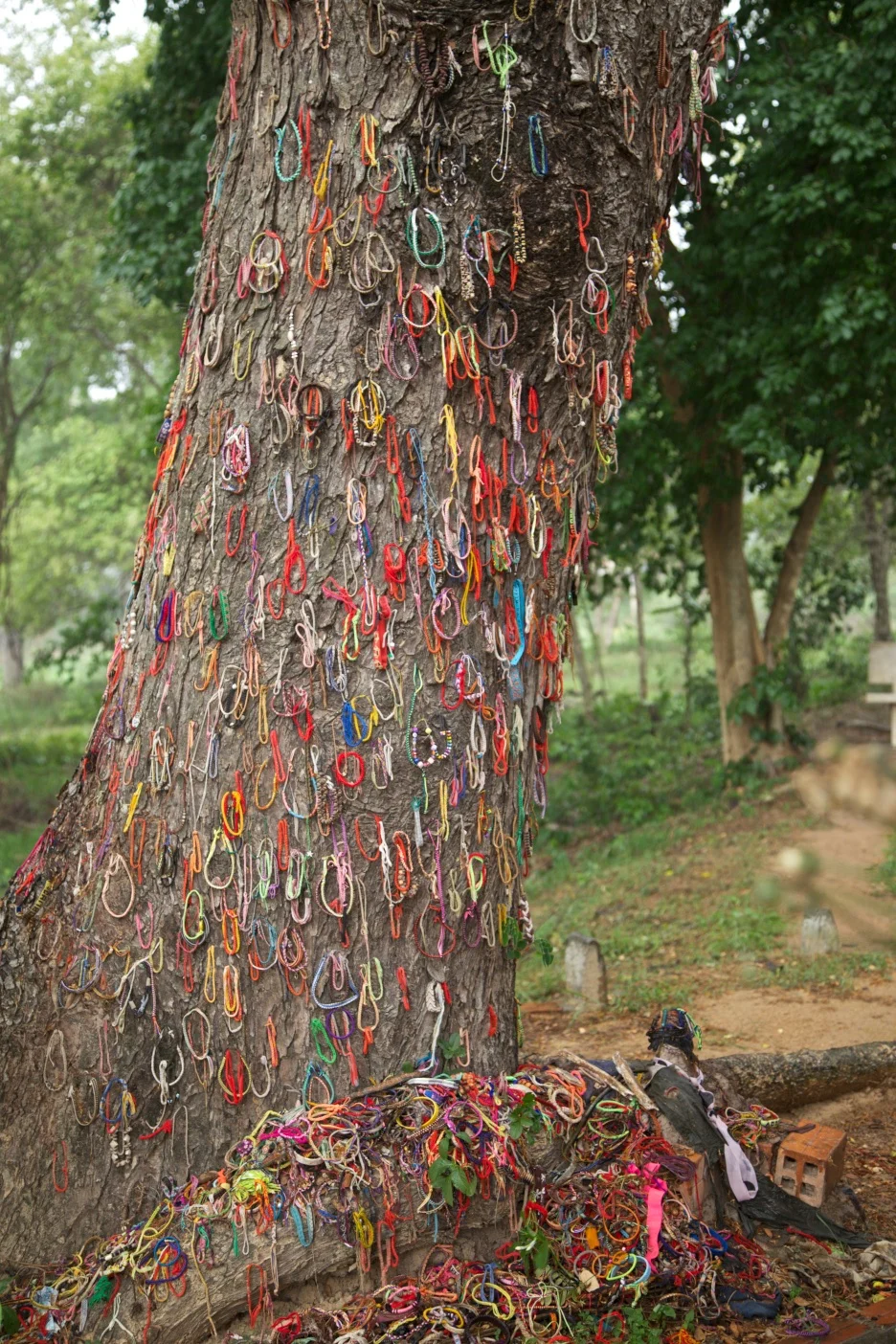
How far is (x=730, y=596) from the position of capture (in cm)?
1045

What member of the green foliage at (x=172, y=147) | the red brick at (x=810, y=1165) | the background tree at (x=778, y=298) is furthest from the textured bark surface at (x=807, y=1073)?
the green foliage at (x=172, y=147)

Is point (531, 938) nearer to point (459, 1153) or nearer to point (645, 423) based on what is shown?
point (459, 1153)

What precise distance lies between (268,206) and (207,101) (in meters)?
6.81

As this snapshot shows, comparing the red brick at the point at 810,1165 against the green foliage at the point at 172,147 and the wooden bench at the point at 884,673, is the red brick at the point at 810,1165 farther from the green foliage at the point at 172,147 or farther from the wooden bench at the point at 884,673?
the wooden bench at the point at 884,673

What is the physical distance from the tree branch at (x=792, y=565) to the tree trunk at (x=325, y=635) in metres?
7.86

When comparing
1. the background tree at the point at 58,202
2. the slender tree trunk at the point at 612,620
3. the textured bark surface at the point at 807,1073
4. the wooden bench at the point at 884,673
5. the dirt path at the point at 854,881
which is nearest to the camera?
the textured bark surface at the point at 807,1073

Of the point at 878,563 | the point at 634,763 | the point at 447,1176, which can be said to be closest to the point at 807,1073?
the point at 447,1176

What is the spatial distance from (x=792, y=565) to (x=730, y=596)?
0.64 metres

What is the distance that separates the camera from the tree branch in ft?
34.0

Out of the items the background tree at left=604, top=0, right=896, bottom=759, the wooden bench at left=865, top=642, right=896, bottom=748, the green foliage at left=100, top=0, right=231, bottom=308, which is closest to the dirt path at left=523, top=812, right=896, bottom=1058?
the background tree at left=604, top=0, right=896, bottom=759

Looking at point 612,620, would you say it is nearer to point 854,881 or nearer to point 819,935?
point 854,881

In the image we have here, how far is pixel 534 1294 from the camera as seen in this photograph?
→ 270 cm

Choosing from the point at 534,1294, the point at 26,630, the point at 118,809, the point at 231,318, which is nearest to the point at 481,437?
the point at 231,318

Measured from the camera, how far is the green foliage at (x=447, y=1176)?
8.87ft
